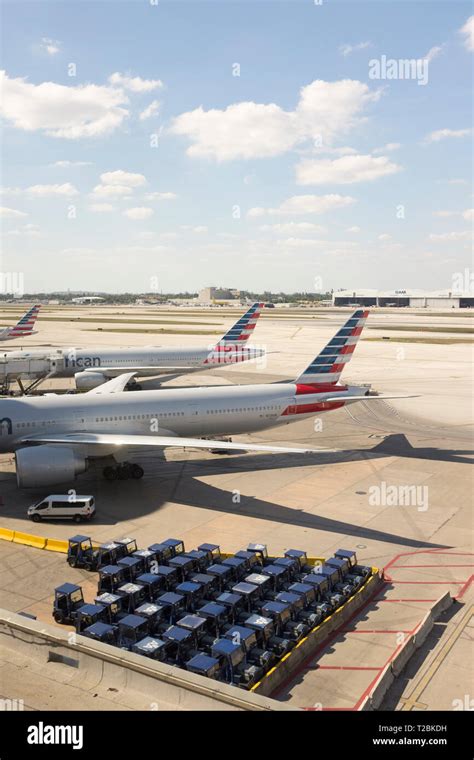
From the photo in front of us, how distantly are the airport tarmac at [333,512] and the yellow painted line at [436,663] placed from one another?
6 cm

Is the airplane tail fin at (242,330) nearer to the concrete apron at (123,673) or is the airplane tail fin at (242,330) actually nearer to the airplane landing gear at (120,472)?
the airplane landing gear at (120,472)

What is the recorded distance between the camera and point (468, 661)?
56.8ft

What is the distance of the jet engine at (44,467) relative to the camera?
99.6 ft

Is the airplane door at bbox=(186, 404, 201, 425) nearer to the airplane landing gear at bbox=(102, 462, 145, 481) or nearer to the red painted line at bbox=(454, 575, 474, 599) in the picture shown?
the airplane landing gear at bbox=(102, 462, 145, 481)

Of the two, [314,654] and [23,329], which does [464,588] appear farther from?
[23,329]

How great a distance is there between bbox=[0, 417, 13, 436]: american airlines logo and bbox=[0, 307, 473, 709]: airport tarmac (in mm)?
3196

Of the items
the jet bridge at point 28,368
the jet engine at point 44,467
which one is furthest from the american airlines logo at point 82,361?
the jet engine at point 44,467

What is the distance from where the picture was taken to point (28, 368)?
59.8m

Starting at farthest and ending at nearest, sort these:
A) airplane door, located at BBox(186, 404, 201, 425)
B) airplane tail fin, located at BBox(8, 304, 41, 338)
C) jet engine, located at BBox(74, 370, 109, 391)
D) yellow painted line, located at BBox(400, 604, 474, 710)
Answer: airplane tail fin, located at BBox(8, 304, 41, 338) < jet engine, located at BBox(74, 370, 109, 391) < airplane door, located at BBox(186, 404, 201, 425) < yellow painted line, located at BBox(400, 604, 474, 710)

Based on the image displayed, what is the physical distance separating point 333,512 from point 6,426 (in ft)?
62.2

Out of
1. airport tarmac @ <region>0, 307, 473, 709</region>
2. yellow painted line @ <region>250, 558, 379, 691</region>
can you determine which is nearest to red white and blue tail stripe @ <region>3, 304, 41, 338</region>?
airport tarmac @ <region>0, 307, 473, 709</region>

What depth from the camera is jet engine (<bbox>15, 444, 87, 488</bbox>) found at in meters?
30.3

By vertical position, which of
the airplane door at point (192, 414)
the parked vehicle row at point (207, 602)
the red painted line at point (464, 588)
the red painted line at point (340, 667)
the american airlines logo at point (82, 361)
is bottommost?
the red painted line at point (340, 667)

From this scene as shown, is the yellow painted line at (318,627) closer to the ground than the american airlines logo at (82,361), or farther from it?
closer to the ground
